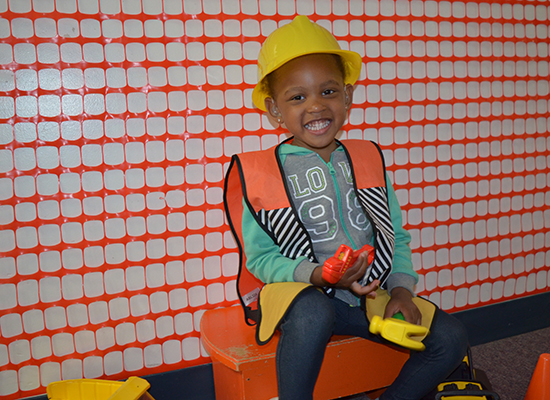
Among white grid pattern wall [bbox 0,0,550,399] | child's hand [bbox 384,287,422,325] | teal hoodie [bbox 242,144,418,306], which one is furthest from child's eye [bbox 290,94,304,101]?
child's hand [bbox 384,287,422,325]

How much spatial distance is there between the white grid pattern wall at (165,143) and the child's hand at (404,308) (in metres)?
0.50

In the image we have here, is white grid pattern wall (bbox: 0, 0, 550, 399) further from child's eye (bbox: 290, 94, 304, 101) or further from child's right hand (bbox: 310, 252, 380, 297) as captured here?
child's right hand (bbox: 310, 252, 380, 297)

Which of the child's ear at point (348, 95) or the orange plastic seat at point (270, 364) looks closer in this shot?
the orange plastic seat at point (270, 364)

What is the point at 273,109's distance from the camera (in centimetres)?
122

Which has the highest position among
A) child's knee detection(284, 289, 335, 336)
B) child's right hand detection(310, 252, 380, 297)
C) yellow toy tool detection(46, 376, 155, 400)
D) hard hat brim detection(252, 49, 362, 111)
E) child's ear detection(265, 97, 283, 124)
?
hard hat brim detection(252, 49, 362, 111)

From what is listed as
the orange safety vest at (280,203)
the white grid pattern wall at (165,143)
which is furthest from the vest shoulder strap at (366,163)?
the white grid pattern wall at (165,143)

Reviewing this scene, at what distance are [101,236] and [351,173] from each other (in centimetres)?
68

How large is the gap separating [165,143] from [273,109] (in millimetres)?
→ 311

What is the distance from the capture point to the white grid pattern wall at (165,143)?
1.19m

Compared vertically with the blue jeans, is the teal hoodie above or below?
above

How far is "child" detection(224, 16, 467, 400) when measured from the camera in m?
1.04

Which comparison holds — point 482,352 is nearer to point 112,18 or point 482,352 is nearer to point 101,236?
point 101,236

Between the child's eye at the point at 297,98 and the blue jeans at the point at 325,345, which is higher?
the child's eye at the point at 297,98

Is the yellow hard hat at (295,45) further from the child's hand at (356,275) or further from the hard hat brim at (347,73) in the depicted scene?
the child's hand at (356,275)
